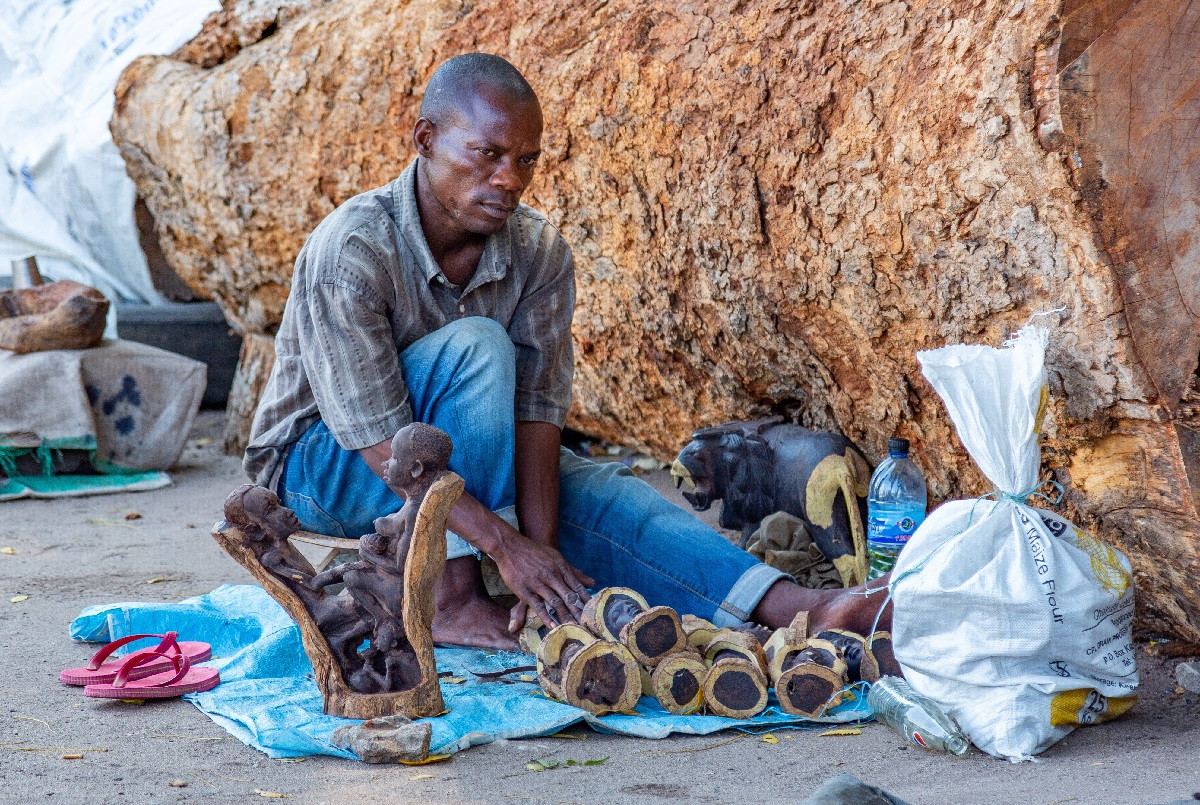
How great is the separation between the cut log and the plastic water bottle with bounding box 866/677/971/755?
0.66 m

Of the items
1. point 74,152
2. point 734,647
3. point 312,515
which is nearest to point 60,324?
point 74,152

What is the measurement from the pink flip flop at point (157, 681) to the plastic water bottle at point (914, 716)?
130 cm

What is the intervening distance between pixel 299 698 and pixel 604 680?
1.96ft

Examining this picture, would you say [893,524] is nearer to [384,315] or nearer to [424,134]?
[384,315]

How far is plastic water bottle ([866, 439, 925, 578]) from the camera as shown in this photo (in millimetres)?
2973

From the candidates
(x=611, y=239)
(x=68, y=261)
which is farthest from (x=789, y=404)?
(x=68, y=261)

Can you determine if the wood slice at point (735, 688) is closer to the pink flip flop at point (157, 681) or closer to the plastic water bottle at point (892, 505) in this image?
the plastic water bottle at point (892, 505)

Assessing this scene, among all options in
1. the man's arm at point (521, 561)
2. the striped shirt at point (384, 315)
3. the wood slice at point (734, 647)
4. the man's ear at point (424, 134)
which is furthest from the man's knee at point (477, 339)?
the wood slice at point (734, 647)

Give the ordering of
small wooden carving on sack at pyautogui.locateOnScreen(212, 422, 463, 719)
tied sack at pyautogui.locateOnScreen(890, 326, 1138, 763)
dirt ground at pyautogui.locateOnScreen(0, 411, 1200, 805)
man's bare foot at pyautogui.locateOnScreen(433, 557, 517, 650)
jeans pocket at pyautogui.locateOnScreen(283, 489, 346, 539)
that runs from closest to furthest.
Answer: dirt ground at pyautogui.locateOnScreen(0, 411, 1200, 805)
tied sack at pyautogui.locateOnScreen(890, 326, 1138, 763)
small wooden carving on sack at pyautogui.locateOnScreen(212, 422, 463, 719)
man's bare foot at pyautogui.locateOnScreen(433, 557, 517, 650)
jeans pocket at pyautogui.locateOnScreen(283, 489, 346, 539)

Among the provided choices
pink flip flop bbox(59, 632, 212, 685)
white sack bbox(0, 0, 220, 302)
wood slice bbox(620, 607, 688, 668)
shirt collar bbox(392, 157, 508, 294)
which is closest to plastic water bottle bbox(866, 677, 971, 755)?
wood slice bbox(620, 607, 688, 668)

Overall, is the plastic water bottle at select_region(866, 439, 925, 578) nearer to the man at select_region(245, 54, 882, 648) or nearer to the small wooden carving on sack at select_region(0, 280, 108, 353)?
the man at select_region(245, 54, 882, 648)

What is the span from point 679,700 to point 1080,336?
1.04 m

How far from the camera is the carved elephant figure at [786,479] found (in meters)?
3.23

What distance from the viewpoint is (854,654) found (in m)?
2.34
